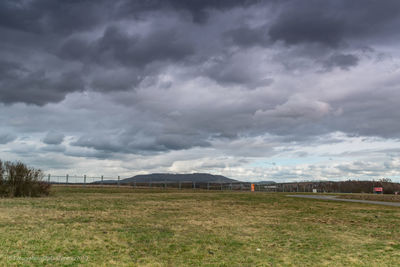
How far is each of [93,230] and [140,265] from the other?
416 centimetres

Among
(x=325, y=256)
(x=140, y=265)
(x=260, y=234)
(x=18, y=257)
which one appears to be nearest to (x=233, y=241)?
(x=260, y=234)

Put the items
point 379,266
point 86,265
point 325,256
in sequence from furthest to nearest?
point 325,256 < point 379,266 < point 86,265

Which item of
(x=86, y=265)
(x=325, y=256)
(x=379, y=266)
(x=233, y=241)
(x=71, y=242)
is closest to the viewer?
(x=86, y=265)

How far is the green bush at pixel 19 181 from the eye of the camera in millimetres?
24969

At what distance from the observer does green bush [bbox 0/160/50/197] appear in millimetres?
24969

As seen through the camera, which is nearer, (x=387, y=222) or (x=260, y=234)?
(x=260, y=234)

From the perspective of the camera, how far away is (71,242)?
343 inches

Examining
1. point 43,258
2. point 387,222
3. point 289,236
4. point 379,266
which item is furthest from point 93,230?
point 387,222

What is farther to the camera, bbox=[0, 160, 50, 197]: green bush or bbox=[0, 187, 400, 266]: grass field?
bbox=[0, 160, 50, 197]: green bush

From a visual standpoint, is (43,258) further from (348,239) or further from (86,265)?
(348,239)

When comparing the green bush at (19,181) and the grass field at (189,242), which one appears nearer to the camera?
the grass field at (189,242)

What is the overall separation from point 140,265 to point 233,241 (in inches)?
140

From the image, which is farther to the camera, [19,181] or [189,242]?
[19,181]

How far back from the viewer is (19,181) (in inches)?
1008
